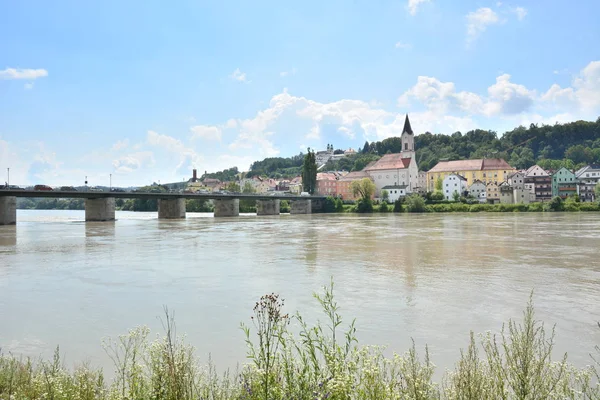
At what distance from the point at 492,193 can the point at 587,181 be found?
23.3m

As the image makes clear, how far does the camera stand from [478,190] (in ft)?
414

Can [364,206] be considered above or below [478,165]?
below

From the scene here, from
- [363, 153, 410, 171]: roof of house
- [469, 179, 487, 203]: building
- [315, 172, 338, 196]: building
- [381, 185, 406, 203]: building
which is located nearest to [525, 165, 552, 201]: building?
[469, 179, 487, 203]: building

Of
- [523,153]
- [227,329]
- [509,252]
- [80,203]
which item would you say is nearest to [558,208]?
[509,252]

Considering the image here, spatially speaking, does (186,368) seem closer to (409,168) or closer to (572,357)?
(572,357)

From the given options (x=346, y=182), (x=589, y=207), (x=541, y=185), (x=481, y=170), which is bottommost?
(x=589, y=207)

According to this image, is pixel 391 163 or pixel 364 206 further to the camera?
pixel 391 163

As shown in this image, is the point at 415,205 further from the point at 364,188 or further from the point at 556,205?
the point at 556,205

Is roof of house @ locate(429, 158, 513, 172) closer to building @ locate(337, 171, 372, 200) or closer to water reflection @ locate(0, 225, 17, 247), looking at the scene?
building @ locate(337, 171, 372, 200)

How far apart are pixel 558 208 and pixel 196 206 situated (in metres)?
94.0

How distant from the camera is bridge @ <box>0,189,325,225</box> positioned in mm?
61188

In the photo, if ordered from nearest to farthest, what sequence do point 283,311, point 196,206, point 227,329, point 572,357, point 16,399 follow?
point 16,399 < point 572,357 < point 227,329 < point 283,311 < point 196,206

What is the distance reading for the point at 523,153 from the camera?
641ft

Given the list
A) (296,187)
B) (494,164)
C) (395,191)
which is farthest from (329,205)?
(494,164)
